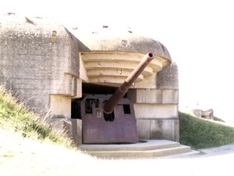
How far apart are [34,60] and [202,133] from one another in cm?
764

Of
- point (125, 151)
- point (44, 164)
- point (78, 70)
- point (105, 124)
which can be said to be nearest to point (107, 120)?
point (105, 124)

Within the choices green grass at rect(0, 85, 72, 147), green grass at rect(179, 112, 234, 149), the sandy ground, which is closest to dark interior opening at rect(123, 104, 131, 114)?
green grass at rect(179, 112, 234, 149)

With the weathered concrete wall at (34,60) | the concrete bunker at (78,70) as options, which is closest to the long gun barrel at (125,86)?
the concrete bunker at (78,70)

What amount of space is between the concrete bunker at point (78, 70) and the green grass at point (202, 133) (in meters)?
1.38

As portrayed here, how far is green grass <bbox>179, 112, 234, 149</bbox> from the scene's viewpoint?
563 inches

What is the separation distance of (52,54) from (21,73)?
0.79 meters

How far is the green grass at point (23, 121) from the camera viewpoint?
25.2ft

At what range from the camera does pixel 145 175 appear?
5941 millimetres

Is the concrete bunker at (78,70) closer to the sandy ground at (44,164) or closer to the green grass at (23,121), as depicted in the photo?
the green grass at (23,121)

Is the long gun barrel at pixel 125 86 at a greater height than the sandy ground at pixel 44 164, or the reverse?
the long gun barrel at pixel 125 86

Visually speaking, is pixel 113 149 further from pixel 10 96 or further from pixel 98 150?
pixel 10 96

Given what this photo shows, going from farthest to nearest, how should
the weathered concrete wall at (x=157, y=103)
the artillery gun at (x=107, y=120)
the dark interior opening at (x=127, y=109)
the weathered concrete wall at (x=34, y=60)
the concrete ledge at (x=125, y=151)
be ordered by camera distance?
the weathered concrete wall at (x=157, y=103), the dark interior opening at (x=127, y=109), the artillery gun at (x=107, y=120), the concrete ledge at (x=125, y=151), the weathered concrete wall at (x=34, y=60)

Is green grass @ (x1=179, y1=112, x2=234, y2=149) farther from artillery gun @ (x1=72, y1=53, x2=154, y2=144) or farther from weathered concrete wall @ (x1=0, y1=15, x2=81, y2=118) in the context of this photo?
weathered concrete wall @ (x1=0, y1=15, x2=81, y2=118)

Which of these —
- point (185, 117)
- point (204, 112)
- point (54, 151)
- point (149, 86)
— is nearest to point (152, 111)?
point (149, 86)
